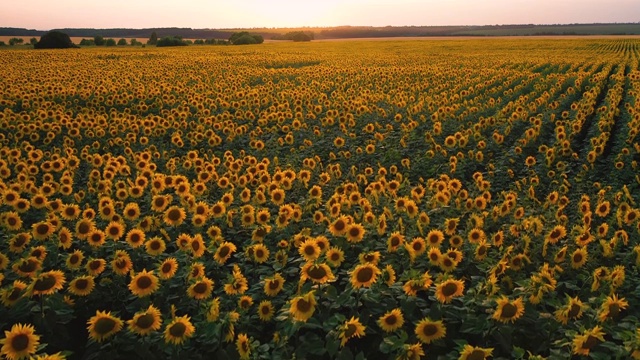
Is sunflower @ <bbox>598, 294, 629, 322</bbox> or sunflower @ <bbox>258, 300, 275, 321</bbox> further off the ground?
sunflower @ <bbox>598, 294, 629, 322</bbox>

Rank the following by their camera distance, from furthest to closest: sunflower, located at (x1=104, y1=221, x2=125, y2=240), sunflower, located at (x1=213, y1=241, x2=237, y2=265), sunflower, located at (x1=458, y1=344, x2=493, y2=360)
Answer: sunflower, located at (x1=104, y1=221, x2=125, y2=240)
sunflower, located at (x1=213, y1=241, x2=237, y2=265)
sunflower, located at (x1=458, y1=344, x2=493, y2=360)

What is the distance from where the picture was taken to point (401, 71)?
2608cm

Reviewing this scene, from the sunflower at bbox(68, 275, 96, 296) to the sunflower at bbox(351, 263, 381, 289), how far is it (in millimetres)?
2150

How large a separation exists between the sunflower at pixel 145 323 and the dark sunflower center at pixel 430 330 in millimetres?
1880

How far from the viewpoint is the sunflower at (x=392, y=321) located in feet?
11.1

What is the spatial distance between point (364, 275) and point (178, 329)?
140 cm

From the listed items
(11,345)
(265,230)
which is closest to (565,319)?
(265,230)

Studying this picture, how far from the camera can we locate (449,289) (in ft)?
11.9

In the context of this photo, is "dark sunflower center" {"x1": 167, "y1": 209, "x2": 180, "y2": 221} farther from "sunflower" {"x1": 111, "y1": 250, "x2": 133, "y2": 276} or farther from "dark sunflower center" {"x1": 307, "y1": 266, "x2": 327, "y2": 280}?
"dark sunflower center" {"x1": 307, "y1": 266, "x2": 327, "y2": 280}

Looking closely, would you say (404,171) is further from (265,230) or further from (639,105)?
(639,105)

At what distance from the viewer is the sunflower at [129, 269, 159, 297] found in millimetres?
3844

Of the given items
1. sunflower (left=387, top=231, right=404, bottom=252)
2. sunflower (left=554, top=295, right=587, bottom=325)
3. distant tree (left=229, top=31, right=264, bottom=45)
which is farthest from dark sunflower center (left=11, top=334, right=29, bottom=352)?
distant tree (left=229, top=31, right=264, bottom=45)

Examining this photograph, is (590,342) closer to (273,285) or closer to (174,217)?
(273,285)

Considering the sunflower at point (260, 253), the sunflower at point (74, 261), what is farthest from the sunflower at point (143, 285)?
the sunflower at point (260, 253)
